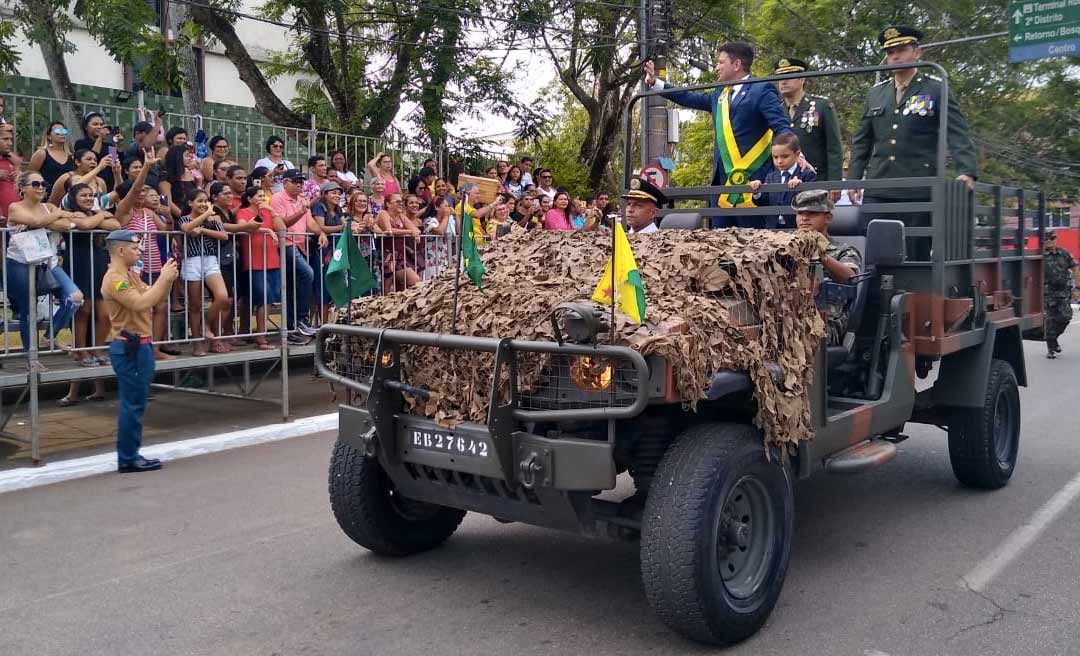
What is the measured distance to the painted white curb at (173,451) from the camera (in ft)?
22.8

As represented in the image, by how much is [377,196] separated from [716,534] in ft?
28.1

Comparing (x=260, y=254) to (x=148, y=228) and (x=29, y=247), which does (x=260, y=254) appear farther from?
(x=29, y=247)

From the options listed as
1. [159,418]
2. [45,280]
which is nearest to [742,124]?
[45,280]

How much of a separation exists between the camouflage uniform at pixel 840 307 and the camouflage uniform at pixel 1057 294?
9627 millimetres

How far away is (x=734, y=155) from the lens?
650 cm

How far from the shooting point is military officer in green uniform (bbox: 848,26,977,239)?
6.27 metres

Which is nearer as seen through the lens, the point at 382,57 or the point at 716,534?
the point at 716,534

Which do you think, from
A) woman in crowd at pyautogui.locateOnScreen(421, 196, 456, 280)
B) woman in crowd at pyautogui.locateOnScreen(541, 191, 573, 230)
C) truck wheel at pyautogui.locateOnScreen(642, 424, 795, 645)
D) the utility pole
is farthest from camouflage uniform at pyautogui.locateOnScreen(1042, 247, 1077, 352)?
Result: truck wheel at pyautogui.locateOnScreen(642, 424, 795, 645)

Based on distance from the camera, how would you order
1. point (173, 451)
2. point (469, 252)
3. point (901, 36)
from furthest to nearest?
point (173, 451) → point (901, 36) → point (469, 252)

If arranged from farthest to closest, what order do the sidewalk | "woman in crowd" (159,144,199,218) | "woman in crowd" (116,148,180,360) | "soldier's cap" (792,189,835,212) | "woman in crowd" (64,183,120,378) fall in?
1. "woman in crowd" (159,144,199,218)
2. "woman in crowd" (116,148,180,360)
3. the sidewalk
4. "woman in crowd" (64,183,120,378)
5. "soldier's cap" (792,189,835,212)

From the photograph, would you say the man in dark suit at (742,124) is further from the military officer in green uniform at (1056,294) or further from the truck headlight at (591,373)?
the military officer in green uniform at (1056,294)

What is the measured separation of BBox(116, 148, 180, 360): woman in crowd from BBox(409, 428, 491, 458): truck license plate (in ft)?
14.9

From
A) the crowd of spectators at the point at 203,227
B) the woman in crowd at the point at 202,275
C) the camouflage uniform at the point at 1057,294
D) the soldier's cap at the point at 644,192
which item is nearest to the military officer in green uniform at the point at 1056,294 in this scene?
the camouflage uniform at the point at 1057,294

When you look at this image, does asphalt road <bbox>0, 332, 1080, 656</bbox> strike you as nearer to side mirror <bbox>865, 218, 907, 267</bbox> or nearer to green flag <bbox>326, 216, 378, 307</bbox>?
green flag <bbox>326, 216, 378, 307</bbox>
